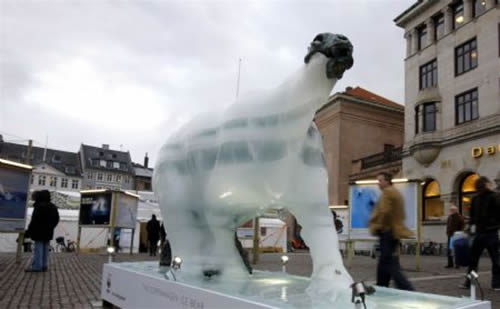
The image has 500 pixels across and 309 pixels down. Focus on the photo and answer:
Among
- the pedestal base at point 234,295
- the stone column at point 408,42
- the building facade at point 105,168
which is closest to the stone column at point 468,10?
the stone column at point 408,42

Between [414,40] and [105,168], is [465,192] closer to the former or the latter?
[414,40]

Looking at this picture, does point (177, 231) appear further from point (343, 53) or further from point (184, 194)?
point (343, 53)

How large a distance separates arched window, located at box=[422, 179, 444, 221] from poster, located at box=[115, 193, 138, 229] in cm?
1396

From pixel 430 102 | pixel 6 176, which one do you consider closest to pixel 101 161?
pixel 430 102

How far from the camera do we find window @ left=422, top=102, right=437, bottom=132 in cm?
2244

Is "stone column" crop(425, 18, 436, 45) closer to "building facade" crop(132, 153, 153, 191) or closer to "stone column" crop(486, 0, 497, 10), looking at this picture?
"stone column" crop(486, 0, 497, 10)

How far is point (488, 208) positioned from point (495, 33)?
15.8 meters

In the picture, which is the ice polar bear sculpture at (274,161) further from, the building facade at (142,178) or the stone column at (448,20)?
the building facade at (142,178)

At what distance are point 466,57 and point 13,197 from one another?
62.4 ft

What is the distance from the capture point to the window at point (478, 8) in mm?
Result: 20234

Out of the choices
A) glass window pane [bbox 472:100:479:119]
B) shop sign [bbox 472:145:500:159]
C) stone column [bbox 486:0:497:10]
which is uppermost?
stone column [bbox 486:0:497:10]

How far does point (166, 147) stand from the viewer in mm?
4043

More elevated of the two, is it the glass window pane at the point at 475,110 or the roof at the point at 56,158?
the roof at the point at 56,158

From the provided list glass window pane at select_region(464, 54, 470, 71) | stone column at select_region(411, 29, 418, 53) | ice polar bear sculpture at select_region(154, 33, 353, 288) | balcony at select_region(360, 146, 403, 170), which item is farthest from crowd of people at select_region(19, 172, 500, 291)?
stone column at select_region(411, 29, 418, 53)
